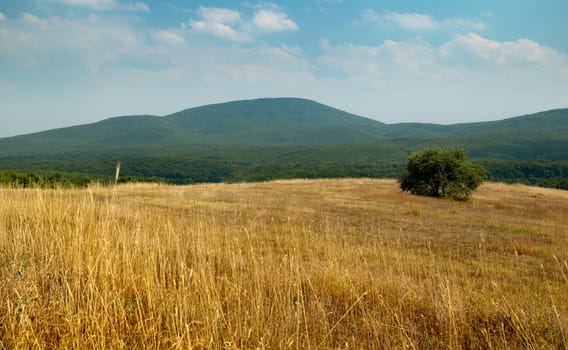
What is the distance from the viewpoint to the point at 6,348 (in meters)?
3.08

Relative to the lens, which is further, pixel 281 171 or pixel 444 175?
pixel 281 171

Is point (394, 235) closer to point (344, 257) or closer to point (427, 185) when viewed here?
point (344, 257)

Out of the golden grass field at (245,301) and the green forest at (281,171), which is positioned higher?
the golden grass field at (245,301)

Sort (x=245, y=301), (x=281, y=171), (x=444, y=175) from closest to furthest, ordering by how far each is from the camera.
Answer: (x=245, y=301) → (x=444, y=175) → (x=281, y=171)

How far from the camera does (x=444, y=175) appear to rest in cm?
3375

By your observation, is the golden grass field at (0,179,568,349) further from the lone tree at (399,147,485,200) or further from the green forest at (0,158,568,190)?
the green forest at (0,158,568,190)

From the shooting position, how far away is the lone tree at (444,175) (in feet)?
110

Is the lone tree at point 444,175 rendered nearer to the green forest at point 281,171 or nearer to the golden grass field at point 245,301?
the golden grass field at point 245,301

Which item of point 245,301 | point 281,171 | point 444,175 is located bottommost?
point 281,171

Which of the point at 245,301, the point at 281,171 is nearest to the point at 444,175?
the point at 245,301

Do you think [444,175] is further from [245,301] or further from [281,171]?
[281,171]

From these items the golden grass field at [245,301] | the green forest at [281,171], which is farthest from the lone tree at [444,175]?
the green forest at [281,171]

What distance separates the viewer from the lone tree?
33438 mm

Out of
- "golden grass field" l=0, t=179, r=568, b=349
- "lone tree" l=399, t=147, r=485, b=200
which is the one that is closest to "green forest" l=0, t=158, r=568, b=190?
"lone tree" l=399, t=147, r=485, b=200
